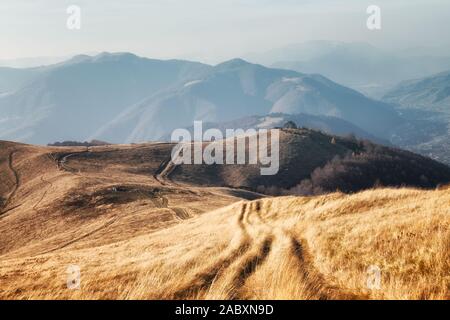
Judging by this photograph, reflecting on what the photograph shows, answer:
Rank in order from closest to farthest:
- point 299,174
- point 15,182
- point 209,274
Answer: point 209,274, point 15,182, point 299,174

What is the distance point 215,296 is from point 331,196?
18.0 meters

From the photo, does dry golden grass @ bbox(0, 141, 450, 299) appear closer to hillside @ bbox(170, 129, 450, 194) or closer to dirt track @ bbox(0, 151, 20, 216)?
dirt track @ bbox(0, 151, 20, 216)

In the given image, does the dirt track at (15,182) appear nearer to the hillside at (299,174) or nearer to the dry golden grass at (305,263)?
the hillside at (299,174)

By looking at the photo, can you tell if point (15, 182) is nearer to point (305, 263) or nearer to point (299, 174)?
point (305, 263)

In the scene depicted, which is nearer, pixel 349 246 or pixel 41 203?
pixel 349 246

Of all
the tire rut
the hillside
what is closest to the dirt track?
the hillside

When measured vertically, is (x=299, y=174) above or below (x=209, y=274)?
below

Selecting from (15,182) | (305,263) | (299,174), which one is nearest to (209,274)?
(305,263)

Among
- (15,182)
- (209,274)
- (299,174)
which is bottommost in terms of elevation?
(299,174)

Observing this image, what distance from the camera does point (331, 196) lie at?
2725 centimetres

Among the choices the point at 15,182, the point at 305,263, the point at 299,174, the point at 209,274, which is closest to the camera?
the point at 209,274

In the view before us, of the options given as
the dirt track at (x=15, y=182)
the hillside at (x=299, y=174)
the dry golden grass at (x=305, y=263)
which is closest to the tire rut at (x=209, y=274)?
the dry golden grass at (x=305, y=263)
